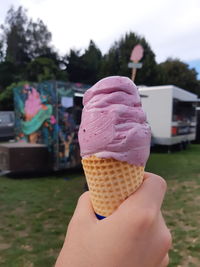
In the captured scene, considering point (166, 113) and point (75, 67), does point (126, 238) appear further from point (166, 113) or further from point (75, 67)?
point (75, 67)

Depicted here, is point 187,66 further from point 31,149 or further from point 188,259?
point 188,259

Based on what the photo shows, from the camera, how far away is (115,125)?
1332 mm

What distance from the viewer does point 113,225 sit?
1.22 meters

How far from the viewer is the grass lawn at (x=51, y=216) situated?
3420 mm

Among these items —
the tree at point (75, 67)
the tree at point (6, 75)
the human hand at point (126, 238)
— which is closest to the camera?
the human hand at point (126, 238)

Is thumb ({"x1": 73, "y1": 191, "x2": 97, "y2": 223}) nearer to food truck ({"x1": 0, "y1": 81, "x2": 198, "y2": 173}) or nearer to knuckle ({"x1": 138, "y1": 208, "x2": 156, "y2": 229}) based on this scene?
knuckle ({"x1": 138, "y1": 208, "x2": 156, "y2": 229})

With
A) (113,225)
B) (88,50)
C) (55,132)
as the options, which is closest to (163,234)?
(113,225)

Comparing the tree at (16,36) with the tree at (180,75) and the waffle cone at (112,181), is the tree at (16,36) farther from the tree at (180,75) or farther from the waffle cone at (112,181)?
the waffle cone at (112,181)

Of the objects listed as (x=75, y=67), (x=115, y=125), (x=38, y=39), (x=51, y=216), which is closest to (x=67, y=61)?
(x=75, y=67)

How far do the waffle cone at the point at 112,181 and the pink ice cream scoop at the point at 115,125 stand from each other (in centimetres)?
4

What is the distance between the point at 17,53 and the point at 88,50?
9691mm

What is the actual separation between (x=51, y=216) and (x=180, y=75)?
99.2 ft

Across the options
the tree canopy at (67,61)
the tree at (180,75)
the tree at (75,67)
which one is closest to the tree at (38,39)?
the tree canopy at (67,61)

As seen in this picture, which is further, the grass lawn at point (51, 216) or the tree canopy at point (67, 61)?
the tree canopy at point (67, 61)
